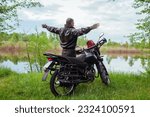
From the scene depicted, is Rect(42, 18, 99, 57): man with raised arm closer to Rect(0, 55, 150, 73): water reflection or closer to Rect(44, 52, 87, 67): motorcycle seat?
Rect(44, 52, 87, 67): motorcycle seat

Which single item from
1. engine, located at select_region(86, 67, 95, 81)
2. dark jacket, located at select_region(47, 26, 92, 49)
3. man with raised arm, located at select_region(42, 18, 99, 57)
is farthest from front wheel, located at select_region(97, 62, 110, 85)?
dark jacket, located at select_region(47, 26, 92, 49)

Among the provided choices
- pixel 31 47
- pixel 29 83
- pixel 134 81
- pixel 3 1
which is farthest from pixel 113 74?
pixel 31 47

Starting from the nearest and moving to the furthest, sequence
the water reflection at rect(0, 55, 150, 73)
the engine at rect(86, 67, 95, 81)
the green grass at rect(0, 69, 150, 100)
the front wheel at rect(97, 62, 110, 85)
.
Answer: the green grass at rect(0, 69, 150, 100) → the engine at rect(86, 67, 95, 81) → the front wheel at rect(97, 62, 110, 85) → the water reflection at rect(0, 55, 150, 73)

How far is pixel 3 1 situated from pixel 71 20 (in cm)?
591

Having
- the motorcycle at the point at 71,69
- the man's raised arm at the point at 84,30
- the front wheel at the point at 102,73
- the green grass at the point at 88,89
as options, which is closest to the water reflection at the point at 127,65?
the green grass at the point at 88,89

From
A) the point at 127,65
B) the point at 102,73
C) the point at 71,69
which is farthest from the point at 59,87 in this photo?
the point at 127,65

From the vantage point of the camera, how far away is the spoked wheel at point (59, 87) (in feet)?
35.2

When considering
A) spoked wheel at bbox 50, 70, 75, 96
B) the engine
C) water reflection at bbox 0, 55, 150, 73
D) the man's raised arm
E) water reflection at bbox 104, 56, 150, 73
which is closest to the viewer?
spoked wheel at bbox 50, 70, 75, 96

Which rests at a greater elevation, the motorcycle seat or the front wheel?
the motorcycle seat

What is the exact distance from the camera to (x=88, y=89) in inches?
476

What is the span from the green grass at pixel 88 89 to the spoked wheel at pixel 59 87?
0.62ft

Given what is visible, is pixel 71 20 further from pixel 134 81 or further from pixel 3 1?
pixel 3 1

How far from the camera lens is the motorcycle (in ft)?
36.0

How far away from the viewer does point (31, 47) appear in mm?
28938
